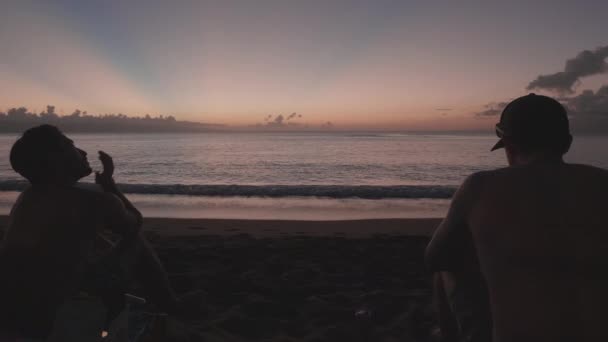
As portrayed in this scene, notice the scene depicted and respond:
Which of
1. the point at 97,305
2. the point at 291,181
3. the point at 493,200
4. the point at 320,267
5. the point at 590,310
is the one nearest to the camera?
the point at 590,310

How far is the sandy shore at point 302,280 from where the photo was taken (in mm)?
4203

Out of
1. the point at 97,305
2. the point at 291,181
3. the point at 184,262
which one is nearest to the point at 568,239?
the point at 97,305

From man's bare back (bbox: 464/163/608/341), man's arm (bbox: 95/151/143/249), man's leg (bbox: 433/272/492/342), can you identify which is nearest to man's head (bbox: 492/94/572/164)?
man's bare back (bbox: 464/163/608/341)

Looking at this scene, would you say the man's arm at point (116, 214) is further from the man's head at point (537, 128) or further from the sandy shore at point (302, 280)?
the man's head at point (537, 128)

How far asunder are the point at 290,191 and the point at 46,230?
1589cm

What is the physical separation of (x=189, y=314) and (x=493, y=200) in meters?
3.78

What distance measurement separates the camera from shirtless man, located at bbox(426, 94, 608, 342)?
1.57 m

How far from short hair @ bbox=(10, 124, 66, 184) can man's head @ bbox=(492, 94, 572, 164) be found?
2473mm

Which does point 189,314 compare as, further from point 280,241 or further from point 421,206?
point 421,206

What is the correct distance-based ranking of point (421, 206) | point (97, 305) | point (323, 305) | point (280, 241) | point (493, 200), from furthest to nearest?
1. point (421, 206)
2. point (280, 241)
3. point (323, 305)
4. point (97, 305)
5. point (493, 200)

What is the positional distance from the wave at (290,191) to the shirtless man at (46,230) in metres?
14.8

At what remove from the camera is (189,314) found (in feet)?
14.8

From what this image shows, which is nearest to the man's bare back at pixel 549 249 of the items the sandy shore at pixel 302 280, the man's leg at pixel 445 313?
the man's leg at pixel 445 313

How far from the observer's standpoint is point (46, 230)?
7.43 ft
